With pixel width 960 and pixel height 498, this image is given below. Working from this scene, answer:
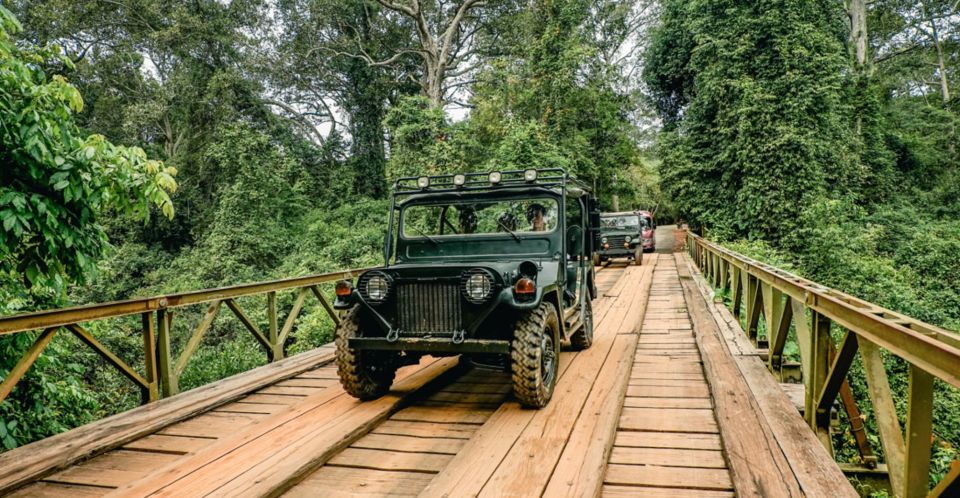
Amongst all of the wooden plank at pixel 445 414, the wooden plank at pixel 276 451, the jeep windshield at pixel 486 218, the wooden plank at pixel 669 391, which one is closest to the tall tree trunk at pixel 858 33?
the jeep windshield at pixel 486 218

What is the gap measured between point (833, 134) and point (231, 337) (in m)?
21.1

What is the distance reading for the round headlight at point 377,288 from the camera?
12.8ft

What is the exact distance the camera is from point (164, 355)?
436 centimetres

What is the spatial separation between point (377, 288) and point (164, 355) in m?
2.06

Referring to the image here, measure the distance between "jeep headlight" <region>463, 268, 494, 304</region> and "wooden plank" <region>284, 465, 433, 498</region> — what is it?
1.24 m

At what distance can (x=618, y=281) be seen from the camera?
12.8m

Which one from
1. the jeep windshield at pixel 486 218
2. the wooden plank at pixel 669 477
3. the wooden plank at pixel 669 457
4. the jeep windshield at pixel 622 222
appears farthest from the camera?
the jeep windshield at pixel 622 222

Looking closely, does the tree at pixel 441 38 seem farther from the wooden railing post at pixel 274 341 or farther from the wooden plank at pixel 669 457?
the wooden plank at pixel 669 457

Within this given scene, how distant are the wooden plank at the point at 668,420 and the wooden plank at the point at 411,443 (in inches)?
46.6

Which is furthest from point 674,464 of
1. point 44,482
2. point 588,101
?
point 588,101

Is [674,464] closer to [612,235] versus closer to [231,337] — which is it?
[612,235]

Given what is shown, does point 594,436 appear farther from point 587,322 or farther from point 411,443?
point 587,322

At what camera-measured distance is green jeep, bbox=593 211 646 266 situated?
17031 mm

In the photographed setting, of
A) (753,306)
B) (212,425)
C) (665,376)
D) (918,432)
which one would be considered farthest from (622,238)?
(918,432)
